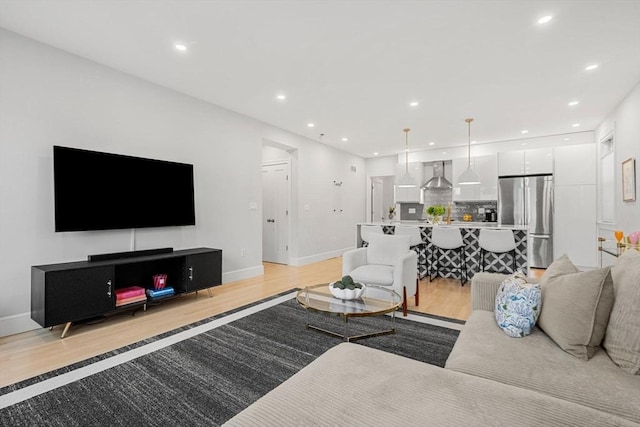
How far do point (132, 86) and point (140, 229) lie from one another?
1.68m

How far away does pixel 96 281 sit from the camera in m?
2.87

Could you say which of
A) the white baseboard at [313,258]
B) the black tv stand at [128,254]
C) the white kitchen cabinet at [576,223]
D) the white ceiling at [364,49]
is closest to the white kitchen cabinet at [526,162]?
the white kitchen cabinet at [576,223]

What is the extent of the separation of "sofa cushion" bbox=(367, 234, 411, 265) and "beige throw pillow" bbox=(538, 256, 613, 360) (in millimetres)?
2140

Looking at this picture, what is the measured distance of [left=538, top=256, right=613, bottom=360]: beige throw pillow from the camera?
54.7 inches

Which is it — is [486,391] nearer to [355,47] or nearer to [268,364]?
[268,364]

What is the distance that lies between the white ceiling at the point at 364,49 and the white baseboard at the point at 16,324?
2.56 m

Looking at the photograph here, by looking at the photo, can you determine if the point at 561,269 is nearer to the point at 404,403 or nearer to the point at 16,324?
the point at 404,403

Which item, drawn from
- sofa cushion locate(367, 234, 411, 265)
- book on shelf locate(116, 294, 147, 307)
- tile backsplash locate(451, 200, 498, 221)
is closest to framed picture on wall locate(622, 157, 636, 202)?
tile backsplash locate(451, 200, 498, 221)

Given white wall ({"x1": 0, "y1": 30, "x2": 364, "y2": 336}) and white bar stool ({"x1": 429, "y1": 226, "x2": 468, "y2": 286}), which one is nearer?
white wall ({"x1": 0, "y1": 30, "x2": 364, "y2": 336})

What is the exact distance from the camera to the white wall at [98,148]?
2754 millimetres

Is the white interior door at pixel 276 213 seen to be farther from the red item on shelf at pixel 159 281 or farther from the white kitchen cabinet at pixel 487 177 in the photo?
the white kitchen cabinet at pixel 487 177

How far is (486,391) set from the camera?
107cm

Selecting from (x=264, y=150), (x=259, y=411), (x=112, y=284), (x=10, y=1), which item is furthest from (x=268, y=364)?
(x=264, y=150)

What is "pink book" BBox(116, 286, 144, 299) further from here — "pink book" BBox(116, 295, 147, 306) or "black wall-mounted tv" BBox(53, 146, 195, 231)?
"black wall-mounted tv" BBox(53, 146, 195, 231)
